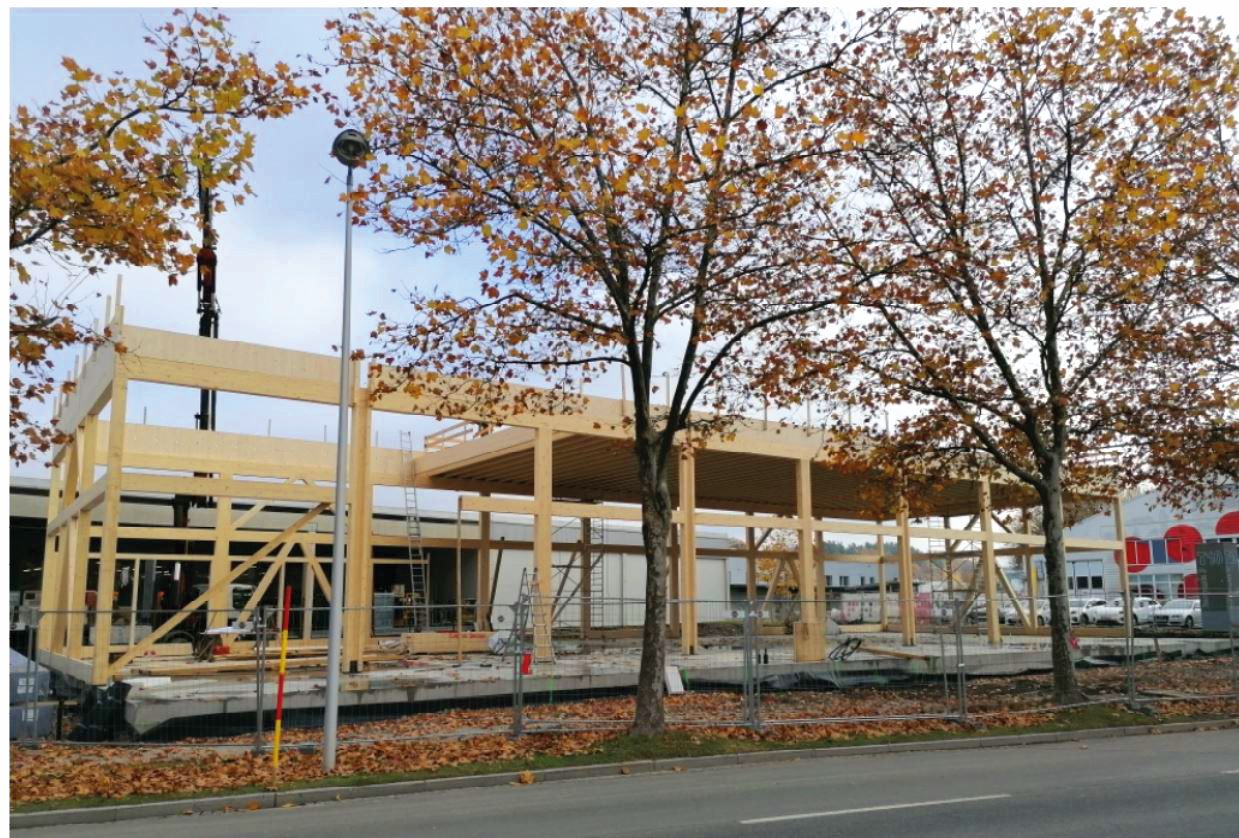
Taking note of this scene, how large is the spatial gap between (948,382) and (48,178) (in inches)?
537

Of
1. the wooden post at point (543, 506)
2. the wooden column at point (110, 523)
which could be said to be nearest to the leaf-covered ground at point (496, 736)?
the wooden column at point (110, 523)

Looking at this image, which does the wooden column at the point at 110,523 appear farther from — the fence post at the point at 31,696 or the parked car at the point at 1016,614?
the parked car at the point at 1016,614

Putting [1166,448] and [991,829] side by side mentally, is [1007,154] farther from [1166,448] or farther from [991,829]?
[991,829]

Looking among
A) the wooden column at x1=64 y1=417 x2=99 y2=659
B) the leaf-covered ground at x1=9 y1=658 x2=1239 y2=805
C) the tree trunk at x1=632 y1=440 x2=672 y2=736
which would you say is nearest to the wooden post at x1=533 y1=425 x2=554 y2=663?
the leaf-covered ground at x1=9 y1=658 x2=1239 y2=805

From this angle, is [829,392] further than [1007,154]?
Yes

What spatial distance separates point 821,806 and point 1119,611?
42.3 metres

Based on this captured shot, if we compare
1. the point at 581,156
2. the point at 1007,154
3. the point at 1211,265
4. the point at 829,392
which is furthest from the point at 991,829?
the point at 1211,265

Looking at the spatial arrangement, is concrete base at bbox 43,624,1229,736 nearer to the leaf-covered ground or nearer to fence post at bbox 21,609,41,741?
the leaf-covered ground

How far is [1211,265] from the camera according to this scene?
18.8 m

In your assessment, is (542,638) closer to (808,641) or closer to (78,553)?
(808,641)

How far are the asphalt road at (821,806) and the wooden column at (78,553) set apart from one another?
11.6 meters

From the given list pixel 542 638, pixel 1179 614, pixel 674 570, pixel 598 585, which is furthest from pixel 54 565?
pixel 1179 614

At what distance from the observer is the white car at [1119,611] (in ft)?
145

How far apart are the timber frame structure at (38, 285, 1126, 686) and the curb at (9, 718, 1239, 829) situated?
3.63 m
